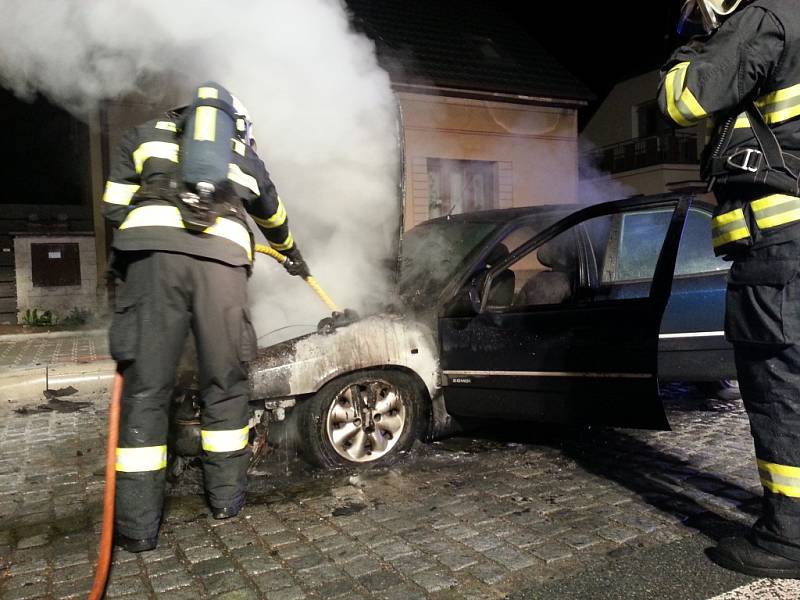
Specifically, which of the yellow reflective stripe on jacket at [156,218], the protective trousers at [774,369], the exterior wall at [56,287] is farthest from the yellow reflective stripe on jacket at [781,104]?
the exterior wall at [56,287]

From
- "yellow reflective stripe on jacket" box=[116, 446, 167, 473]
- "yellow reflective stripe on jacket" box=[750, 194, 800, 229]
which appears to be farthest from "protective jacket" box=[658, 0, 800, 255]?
"yellow reflective stripe on jacket" box=[116, 446, 167, 473]

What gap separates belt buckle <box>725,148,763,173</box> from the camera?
7.92 ft

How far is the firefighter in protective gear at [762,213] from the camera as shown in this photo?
2350mm

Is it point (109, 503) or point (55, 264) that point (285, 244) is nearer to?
point (109, 503)

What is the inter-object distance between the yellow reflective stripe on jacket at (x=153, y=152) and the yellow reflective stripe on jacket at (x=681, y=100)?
201 cm

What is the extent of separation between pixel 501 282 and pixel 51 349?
668 centimetres

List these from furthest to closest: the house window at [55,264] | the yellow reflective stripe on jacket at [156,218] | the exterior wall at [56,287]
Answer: the house window at [55,264], the exterior wall at [56,287], the yellow reflective stripe on jacket at [156,218]

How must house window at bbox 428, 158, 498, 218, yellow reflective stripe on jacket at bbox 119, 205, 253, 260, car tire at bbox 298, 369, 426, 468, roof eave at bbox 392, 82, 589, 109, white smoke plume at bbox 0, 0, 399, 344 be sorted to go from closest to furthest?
yellow reflective stripe on jacket at bbox 119, 205, 253, 260 < car tire at bbox 298, 369, 426, 468 < white smoke plume at bbox 0, 0, 399, 344 < roof eave at bbox 392, 82, 589, 109 < house window at bbox 428, 158, 498, 218

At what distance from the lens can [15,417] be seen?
5441 millimetres

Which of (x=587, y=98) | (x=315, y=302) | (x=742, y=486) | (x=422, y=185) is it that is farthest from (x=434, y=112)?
(x=742, y=486)

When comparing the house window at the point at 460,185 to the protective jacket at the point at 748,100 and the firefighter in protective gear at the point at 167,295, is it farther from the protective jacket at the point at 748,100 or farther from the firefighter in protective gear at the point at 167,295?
the protective jacket at the point at 748,100

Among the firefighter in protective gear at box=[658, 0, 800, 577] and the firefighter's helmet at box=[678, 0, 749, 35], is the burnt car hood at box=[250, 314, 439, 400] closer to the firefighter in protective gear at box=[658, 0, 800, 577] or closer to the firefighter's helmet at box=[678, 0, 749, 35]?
the firefighter in protective gear at box=[658, 0, 800, 577]

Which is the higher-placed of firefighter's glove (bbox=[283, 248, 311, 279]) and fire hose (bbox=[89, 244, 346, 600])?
firefighter's glove (bbox=[283, 248, 311, 279])

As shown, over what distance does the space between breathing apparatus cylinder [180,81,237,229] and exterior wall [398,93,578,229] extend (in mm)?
→ 8759
